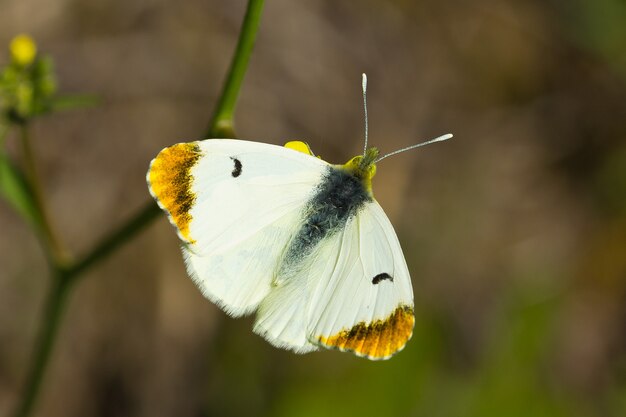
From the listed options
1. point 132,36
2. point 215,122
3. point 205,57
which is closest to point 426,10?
point 205,57

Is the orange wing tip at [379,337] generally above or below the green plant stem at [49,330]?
above

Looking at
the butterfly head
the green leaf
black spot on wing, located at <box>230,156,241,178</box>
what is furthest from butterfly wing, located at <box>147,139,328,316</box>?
the green leaf

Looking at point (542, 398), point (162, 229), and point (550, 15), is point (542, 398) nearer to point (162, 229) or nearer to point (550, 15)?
point (162, 229)

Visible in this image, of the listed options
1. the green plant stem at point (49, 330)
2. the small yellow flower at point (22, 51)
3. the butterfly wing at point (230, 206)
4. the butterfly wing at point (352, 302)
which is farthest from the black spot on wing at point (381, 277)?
the small yellow flower at point (22, 51)

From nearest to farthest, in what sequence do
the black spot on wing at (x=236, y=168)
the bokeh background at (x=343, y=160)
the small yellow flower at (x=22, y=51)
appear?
the black spot on wing at (x=236, y=168) < the small yellow flower at (x=22, y=51) < the bokeh background at (x=343, y=160)

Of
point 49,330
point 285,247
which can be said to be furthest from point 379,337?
point 49,330

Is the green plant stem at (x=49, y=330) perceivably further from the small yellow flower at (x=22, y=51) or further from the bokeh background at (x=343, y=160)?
the bokeh background at (x=343, y=160)
